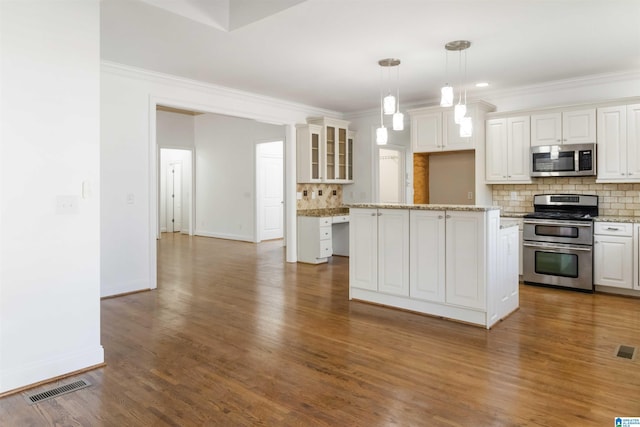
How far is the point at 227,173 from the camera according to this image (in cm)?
1007

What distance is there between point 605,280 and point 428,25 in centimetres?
359

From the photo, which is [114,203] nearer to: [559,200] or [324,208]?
[324,208]

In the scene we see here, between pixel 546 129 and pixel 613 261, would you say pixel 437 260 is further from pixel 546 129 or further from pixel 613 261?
pixel 546 129

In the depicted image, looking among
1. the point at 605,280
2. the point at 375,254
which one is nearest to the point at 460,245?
the point at 375,254

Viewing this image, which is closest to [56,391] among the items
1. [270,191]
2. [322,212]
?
[322,212]

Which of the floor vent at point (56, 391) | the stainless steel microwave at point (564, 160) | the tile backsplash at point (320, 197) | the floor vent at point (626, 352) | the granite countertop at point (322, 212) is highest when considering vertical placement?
the stainless steel microwave at point (564, 160)

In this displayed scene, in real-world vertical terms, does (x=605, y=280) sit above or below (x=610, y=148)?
below

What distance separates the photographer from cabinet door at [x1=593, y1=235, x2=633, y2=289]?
4785 millimetres

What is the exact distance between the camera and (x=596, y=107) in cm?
513

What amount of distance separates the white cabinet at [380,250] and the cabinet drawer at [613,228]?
98.3 inches

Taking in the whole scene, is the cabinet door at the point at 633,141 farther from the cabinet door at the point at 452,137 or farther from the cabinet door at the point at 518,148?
the cabinet door at the point at 452,137

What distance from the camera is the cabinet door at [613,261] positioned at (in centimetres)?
479

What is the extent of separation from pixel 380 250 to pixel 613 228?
9.06 ft

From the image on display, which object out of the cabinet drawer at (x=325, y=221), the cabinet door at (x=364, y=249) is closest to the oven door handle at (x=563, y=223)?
the cabinet door at (x=364, y=249)
